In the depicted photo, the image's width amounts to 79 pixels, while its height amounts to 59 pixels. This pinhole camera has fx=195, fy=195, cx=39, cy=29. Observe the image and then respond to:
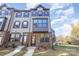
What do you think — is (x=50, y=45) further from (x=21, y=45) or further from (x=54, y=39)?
(x=21, y=45)

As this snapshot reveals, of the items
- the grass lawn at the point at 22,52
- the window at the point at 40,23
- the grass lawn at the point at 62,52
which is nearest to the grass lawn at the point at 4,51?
the grass lawn at the point at 22,52

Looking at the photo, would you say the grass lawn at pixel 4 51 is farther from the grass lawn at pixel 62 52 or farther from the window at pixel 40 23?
the window at pixel 40 23

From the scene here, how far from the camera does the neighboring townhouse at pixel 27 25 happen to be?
2295mm

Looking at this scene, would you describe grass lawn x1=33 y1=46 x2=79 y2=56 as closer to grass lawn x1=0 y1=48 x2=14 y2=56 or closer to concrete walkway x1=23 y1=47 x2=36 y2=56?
concrete walkway x1=23 y1=47 x2=36 y2=56

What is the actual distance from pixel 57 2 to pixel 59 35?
0.39m

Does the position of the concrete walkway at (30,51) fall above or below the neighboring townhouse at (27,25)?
below

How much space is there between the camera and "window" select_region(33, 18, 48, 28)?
231 cm

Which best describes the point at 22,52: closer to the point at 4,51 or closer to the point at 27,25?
the point at 4,51

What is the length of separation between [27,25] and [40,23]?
157 mm

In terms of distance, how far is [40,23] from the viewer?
7.66 feet

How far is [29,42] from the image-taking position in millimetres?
2311

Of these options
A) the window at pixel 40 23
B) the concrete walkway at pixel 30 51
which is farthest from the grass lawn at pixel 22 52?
the window at pixel 40 23

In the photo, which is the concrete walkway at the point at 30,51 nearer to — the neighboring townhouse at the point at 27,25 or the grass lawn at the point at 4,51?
the neighboring townhouse at the point at 27,25

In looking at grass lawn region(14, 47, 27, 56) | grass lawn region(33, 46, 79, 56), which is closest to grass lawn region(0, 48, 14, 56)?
grass lawn region(14, 47, 27, 56)
